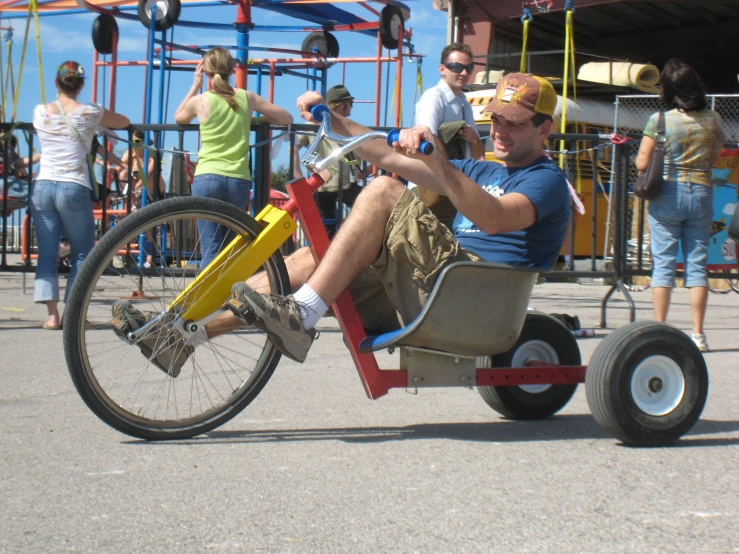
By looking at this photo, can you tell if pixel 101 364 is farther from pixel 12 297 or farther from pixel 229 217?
pixel 12 297

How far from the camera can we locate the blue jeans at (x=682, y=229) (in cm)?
660

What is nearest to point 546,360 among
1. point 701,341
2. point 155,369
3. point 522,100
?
point 522,100

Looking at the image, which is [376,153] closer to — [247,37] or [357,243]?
[357,243]

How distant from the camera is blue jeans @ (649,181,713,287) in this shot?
660 cm

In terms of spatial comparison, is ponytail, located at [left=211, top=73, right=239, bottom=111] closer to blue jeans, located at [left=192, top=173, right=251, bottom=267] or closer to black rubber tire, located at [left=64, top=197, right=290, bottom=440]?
blue jeans, located at [left=192, top=173, right=251, bottom=267]

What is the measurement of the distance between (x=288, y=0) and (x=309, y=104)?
37.1 feet

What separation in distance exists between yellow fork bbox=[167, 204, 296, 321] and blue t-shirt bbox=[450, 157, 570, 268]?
72 cm

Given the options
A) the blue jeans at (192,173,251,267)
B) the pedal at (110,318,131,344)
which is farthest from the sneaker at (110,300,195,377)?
the blue jeans at (192,173,251,267)

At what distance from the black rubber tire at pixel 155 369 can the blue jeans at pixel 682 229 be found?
3.60 meters

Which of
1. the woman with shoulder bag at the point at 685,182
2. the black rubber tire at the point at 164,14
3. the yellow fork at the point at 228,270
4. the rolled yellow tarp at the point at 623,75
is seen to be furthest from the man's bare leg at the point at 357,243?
the rolled yellow tarp at the point at 623,75

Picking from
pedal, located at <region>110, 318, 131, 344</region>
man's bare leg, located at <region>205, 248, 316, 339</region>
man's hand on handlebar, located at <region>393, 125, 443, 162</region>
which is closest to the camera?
man's hand on handlebar, located at <region>393, 125, 443, 162</region>

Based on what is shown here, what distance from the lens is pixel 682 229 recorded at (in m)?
6.73

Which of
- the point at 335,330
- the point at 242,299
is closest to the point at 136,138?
the point at 335,330

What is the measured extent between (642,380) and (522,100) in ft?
3.65
